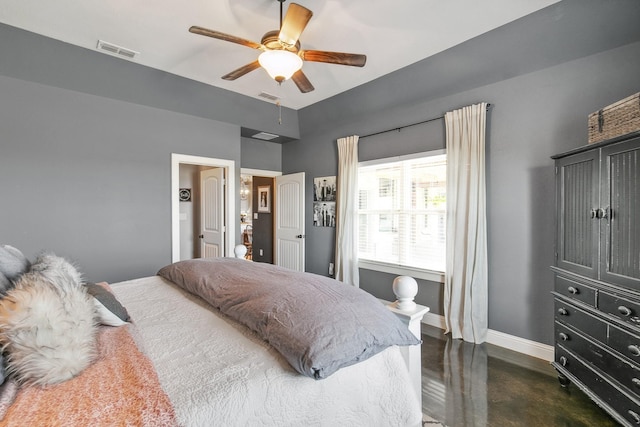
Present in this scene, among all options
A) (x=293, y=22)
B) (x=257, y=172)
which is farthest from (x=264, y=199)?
(x=293, y=22)

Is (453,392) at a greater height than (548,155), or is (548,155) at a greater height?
(548,155)

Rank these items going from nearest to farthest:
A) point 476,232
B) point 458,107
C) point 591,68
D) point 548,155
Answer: point 591,68, point 548,155, point 476,232, point 458,107

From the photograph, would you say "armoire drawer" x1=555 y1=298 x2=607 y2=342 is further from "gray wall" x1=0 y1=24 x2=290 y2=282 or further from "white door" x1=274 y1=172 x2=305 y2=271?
"gray wall" x1=0 y1=24 x2=290 y2=282

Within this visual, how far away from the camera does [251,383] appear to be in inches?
40.5

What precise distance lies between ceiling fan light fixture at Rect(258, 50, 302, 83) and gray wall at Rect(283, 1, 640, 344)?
5.31ft

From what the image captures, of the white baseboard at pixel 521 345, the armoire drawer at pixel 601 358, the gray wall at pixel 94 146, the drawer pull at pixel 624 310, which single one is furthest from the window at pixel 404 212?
the gray wall at pixel 94 146

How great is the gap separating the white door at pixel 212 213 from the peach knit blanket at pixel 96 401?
137 inches

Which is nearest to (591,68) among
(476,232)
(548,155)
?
(548,155)

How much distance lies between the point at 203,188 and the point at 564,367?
480 centimetres

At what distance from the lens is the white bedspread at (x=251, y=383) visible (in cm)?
96

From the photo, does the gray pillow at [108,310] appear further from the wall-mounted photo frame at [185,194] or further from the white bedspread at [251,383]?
the wall-mounted photo frame at [185,194]

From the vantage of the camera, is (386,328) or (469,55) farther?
(469,55)

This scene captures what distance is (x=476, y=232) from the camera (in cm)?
307

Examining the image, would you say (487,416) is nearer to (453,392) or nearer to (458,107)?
(453,392)
